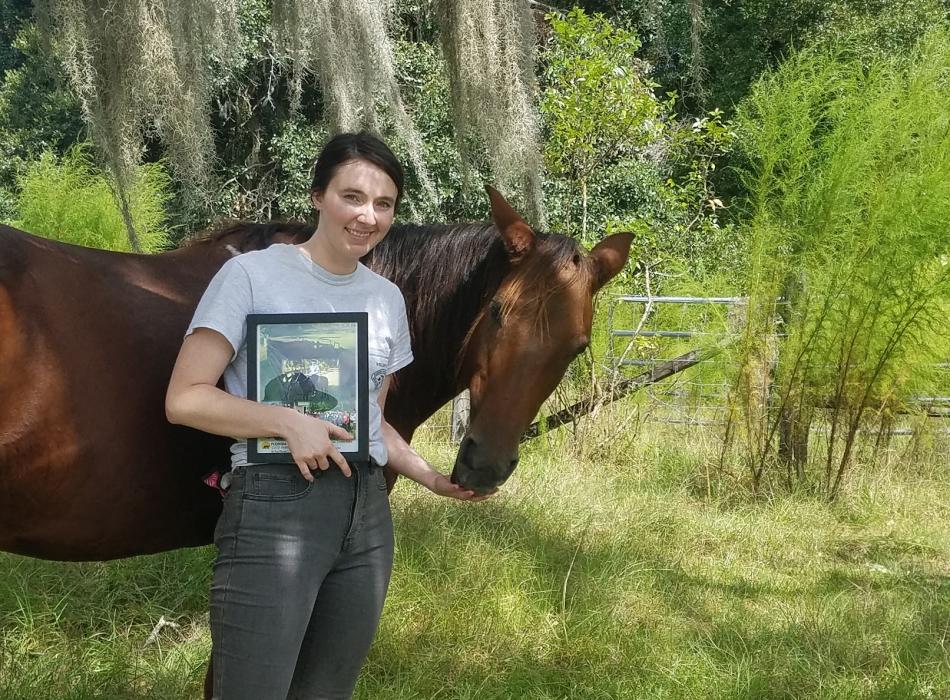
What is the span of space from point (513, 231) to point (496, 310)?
0.25 m

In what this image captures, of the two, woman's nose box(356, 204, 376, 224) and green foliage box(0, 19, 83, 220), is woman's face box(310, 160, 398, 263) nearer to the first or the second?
woman's nose box(356, 204, 376, 224)

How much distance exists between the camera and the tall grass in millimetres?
4609

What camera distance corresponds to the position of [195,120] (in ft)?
11.9

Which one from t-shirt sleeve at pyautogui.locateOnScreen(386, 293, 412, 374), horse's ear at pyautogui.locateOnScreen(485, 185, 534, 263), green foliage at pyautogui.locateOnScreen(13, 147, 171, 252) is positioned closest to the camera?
t-shirt sleeve at pyautogui.locateOnScreen(386, 293, 412, 374)

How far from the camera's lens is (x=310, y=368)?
1452 millimetres

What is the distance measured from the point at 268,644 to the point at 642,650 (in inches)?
76.1

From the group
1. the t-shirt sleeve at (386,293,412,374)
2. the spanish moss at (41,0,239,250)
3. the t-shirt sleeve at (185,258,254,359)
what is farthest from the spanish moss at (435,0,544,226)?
the t-shirt sleeve at (185,258,254,359)

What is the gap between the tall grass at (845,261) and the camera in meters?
4.61

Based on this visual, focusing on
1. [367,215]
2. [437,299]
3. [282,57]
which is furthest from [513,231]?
[282,57]

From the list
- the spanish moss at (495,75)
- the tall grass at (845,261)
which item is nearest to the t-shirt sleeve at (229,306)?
the spanish moss at (495,75)

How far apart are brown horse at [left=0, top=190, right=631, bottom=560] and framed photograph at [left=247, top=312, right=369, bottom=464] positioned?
0.44 metres

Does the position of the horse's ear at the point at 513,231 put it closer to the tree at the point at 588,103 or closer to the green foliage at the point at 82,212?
the tree at the point at 588,103

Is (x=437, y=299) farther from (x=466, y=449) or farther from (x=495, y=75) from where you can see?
(x=495, y=75)

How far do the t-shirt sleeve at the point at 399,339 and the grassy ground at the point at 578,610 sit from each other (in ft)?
4.54
